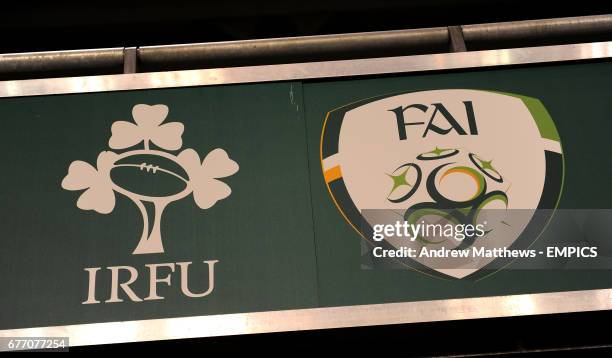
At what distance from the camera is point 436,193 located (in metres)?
3.94

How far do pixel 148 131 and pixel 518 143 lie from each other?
1.69 meters

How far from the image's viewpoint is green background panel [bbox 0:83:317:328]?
12.1 feet

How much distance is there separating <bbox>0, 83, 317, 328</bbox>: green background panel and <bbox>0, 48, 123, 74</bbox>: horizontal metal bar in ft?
1.07

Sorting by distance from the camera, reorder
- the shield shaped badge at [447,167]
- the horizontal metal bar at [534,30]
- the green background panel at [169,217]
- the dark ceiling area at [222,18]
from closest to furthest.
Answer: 1. the green background panel at [169,217]
2. the shield shaped badge at [447,167]
3. the horizontal metal bar at [534,30]
4. the dark ceiling area at [222,18]

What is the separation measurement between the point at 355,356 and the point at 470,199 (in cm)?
84

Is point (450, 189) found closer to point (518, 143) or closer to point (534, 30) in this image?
point (518, 143)

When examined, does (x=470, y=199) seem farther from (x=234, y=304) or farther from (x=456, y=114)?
(x=234, y=304)

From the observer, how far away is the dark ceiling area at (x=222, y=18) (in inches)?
195

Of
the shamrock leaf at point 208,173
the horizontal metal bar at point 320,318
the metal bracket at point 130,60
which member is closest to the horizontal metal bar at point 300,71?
the metal bracket at point 130,60

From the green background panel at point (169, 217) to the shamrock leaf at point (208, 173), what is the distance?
3 centimetres

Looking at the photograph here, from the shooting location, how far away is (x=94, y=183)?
13.2ft

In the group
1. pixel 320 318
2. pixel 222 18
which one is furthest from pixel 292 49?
pixel 320 318

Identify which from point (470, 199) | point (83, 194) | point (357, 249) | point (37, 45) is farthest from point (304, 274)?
point (37, 45)

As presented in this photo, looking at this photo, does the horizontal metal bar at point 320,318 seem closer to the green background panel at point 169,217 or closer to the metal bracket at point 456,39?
the green background panel at point 169,217
